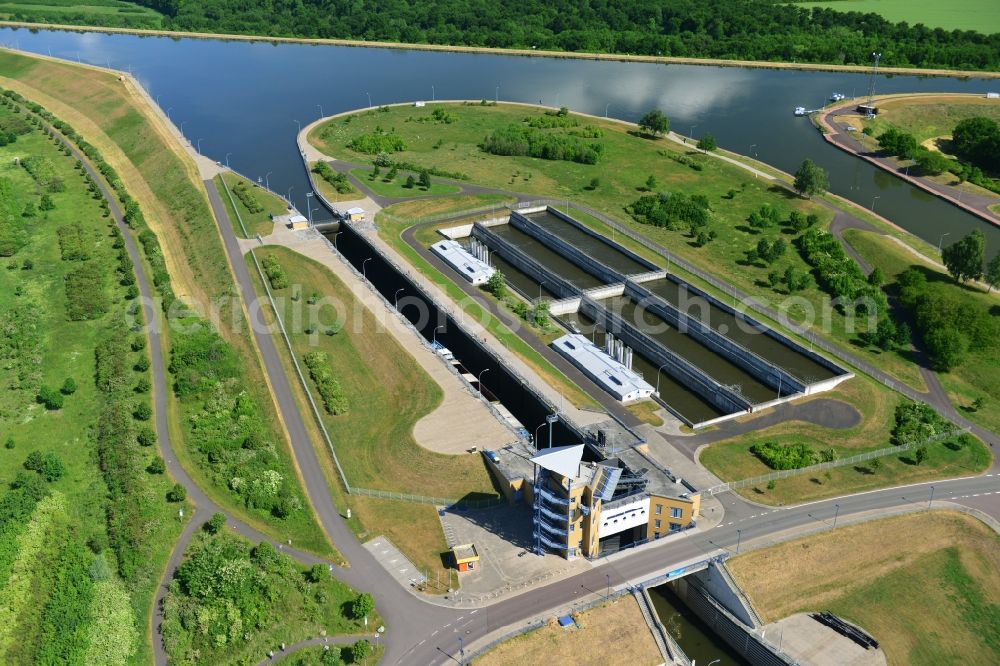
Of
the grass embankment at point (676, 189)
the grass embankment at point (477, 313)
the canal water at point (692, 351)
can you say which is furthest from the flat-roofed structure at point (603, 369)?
the grass embankment at point (676, 189)

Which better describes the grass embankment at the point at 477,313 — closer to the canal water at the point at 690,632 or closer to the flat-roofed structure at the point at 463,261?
the flat-roofed structure at the point at 463,261

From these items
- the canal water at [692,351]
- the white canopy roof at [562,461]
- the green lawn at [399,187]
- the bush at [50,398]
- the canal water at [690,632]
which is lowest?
the canal water at [690,632]

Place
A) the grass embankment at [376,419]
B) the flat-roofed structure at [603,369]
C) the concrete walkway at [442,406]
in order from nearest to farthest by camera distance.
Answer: the grass embankment at [376,419], the concrete walkway at [442,406], the flat-roofed structure at [603,369]

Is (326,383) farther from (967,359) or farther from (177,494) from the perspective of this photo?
(967,359)

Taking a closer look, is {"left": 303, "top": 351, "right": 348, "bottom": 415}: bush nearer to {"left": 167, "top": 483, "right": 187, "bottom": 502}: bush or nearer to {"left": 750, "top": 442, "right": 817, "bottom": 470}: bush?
{"left": 167, "top": 483, "right": 187, "bottom": 502}: bush

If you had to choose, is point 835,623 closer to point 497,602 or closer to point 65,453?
point 497,602

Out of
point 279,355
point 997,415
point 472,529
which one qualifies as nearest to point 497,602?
point 472,529

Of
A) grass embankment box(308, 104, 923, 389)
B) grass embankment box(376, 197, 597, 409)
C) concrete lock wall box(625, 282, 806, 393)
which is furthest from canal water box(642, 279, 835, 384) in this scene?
grass embankment box(376, 197, 597, 409)

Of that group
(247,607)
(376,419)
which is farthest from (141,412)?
(247,607)
